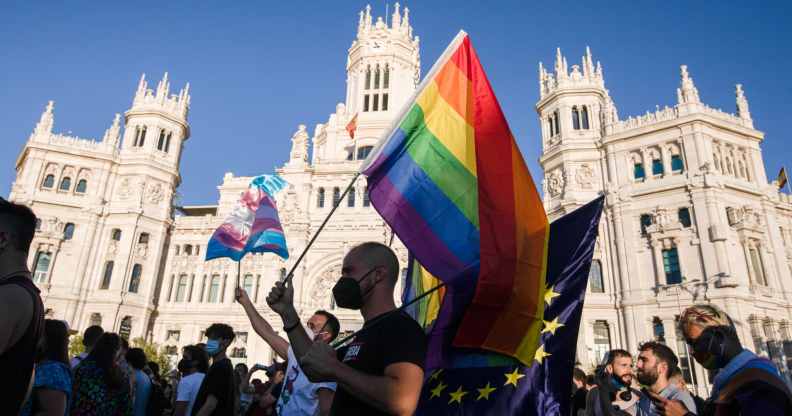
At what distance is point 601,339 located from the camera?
29.1 metres

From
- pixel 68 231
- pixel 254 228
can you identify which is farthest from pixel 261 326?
pixel 68 231

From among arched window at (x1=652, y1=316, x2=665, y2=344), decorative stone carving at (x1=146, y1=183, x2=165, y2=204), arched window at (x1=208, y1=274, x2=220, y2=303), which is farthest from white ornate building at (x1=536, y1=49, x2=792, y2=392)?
decorative stone carving at (x1=146, y1=183, x2=165, y2=204)

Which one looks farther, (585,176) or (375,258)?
(585,176)

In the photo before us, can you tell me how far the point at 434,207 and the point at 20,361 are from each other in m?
3.03

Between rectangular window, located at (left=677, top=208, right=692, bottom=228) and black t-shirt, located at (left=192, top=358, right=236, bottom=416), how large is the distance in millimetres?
29681

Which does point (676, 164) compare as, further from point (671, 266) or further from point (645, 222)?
point (671, 266)

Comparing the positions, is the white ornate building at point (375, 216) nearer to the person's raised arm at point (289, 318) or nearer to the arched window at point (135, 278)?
the arched window at point (135, 278)

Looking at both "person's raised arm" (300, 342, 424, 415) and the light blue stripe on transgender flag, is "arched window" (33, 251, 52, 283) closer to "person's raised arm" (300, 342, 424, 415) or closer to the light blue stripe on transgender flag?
the light blue stripe on transgender flag

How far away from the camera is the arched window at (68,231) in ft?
116

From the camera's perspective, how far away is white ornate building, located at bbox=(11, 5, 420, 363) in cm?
3453

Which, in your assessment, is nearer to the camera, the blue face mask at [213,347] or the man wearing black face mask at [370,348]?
the man wearing black face mask at [370,348]

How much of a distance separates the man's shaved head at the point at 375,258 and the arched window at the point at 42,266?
38816 millimetres

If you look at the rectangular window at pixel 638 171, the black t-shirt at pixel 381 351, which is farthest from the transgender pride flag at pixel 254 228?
the rectangular window at pixel 638 171

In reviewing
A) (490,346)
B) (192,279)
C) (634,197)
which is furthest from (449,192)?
(192,279)
